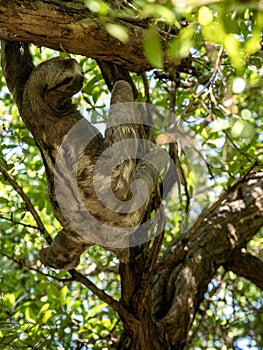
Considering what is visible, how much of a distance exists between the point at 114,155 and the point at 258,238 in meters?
3.64

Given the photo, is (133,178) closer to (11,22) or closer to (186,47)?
(11,22)

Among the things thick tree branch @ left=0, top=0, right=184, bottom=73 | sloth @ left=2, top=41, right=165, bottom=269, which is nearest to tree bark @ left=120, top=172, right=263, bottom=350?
sloth @ left=2, top=41, right=165, bottom=269

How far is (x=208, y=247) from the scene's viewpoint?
4.91m

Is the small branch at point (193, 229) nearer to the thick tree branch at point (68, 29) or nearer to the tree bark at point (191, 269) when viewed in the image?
the tree bark at point (191, 269)

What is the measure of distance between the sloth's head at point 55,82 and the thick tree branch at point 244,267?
2.43 m

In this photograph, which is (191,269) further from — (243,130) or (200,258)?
(243,130)

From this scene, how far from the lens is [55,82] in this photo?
11.0 feet

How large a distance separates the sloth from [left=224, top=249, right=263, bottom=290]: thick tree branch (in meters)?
1.89

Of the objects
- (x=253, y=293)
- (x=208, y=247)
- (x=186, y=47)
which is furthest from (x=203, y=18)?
(x=253, y=293)

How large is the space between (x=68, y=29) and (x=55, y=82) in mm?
311

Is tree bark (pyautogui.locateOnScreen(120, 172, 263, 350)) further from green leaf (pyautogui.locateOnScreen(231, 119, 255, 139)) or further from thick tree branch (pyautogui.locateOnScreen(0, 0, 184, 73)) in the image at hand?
green leaf (pyautogui.locateOnScreen(231, 119, 255, 139))

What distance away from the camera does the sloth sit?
3.39m

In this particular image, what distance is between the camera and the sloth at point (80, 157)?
339cm

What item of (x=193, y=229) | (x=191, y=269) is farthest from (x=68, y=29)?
(x=191, y=269)
